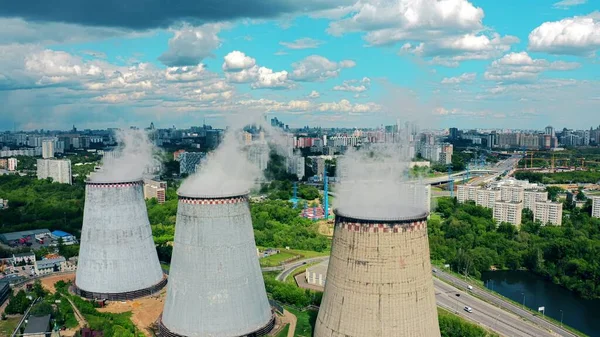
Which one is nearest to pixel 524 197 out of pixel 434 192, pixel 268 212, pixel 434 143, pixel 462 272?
pixel 434 192

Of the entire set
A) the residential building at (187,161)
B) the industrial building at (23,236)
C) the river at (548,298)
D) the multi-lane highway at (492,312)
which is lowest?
the river at (548,298)

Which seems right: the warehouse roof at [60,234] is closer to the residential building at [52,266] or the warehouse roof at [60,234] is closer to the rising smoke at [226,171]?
the residential building at [52,266]

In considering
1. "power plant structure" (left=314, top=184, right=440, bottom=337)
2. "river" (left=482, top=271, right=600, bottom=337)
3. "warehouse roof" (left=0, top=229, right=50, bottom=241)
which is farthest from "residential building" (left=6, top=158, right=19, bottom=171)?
"power plant structure" (left=314, top=184, right=440, bottom=337)

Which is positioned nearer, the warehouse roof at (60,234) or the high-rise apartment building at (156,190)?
the warehouse roof at (60,234)

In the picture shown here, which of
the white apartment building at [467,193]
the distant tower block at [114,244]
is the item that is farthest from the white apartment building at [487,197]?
the distant tower block at [114,244]

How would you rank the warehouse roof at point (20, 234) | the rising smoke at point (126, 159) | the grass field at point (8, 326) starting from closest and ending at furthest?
the grass field at point (8, 326) → the rising smoke at point (126, 159) → the warehouse roof at point (20, 234)

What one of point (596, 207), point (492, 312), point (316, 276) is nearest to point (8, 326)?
point (316, 276)

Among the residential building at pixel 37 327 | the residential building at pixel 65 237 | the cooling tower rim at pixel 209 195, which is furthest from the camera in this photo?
the residential building at pixel 65 237
